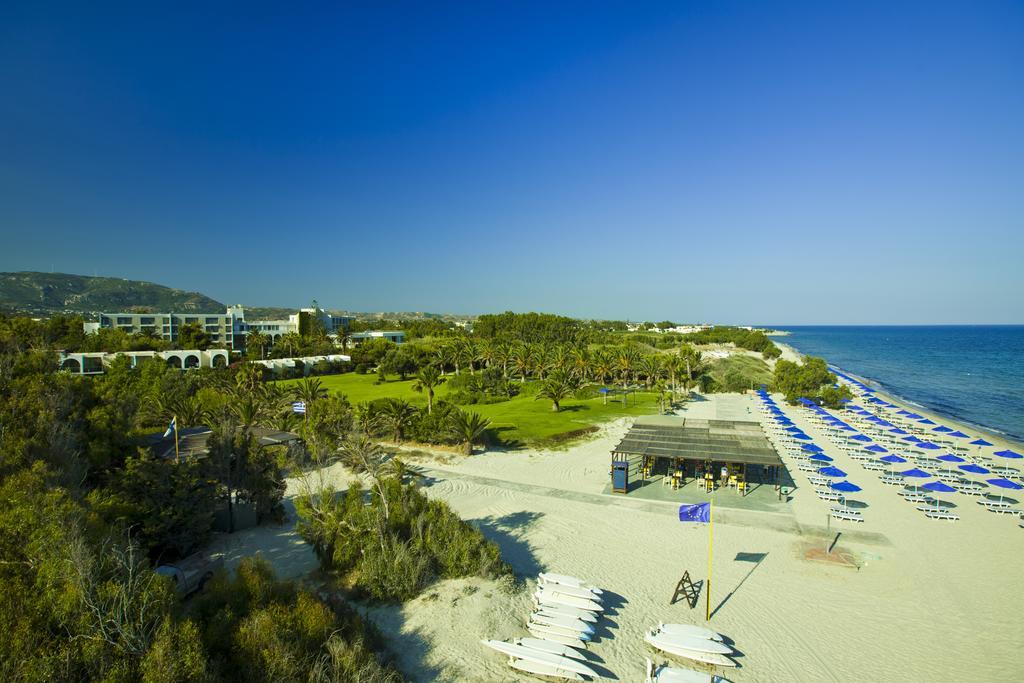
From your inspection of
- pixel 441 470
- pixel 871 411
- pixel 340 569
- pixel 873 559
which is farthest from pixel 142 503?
pixel 871 411

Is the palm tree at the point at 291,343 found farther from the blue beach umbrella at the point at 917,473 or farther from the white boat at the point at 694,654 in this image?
the white boat at the point at 694,654

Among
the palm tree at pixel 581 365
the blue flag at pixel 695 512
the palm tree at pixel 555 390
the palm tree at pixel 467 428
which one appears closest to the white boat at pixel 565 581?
the blue flag at pixel 695 512

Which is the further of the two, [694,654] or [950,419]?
[950,419]

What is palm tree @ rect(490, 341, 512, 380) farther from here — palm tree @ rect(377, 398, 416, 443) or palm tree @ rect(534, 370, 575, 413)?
palm tree @ rect(377, 398, 416, 443)

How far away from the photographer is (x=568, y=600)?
1137cm

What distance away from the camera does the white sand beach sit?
9.95 m

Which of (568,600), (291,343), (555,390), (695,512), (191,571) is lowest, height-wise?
(568,600)

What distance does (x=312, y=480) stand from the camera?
72.9 ft

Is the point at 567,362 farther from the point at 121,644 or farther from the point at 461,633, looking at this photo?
the point at 121,644

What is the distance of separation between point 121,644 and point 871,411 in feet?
154

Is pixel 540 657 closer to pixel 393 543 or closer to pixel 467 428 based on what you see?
pixel 393 543

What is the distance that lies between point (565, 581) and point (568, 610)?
36.6 inches

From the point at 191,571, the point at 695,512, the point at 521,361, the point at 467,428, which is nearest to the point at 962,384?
the point at 521,361

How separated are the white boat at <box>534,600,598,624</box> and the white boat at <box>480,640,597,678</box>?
1212mm
